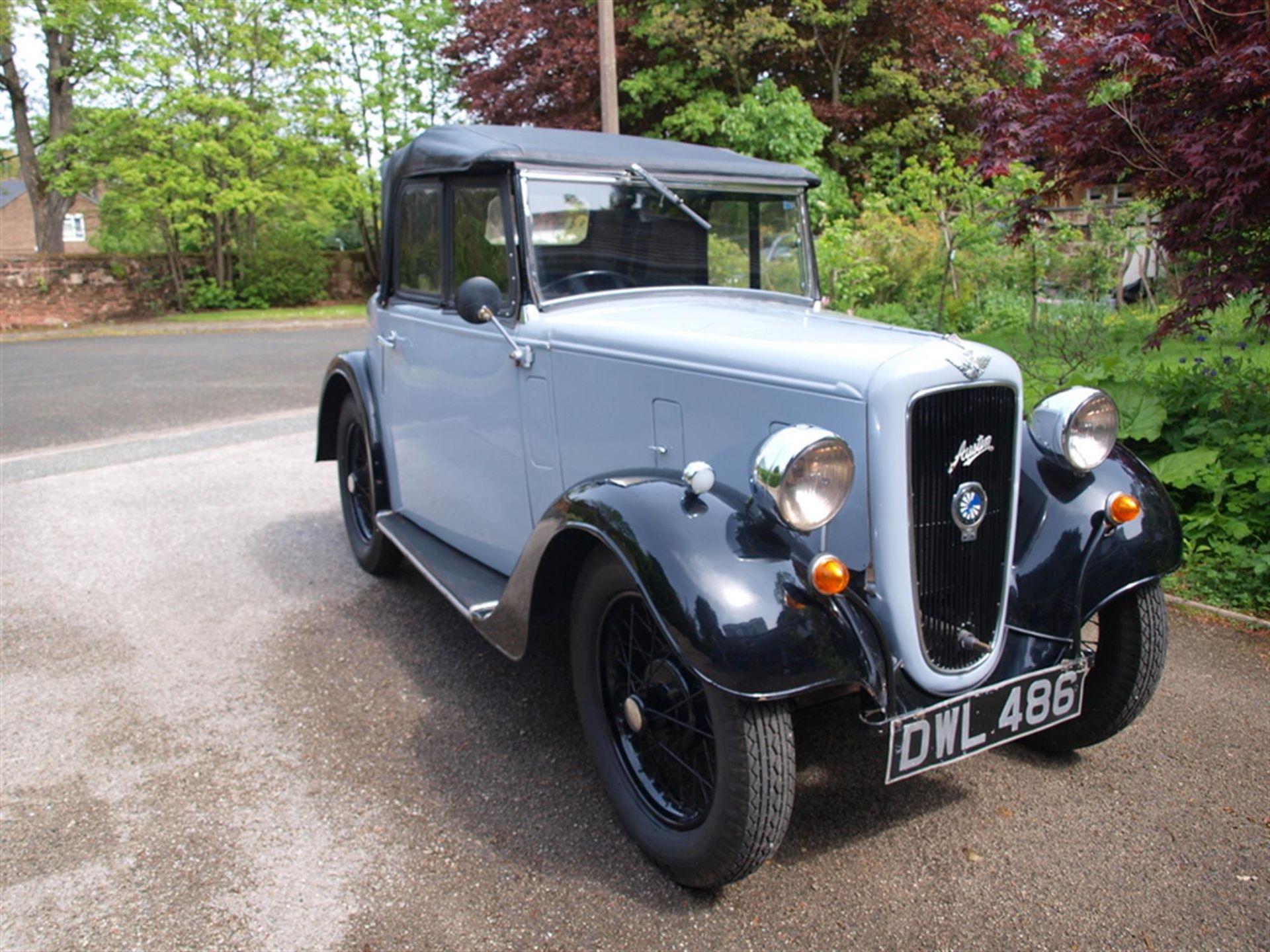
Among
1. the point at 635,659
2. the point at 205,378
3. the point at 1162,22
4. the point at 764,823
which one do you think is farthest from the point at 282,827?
the point at 205,378

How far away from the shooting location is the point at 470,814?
9.53 feet

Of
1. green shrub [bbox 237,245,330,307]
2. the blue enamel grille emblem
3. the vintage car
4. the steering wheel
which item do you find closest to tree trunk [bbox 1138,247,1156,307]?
the vintage car

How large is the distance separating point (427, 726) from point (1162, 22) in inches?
175

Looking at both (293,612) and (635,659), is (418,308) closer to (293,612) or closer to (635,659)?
(293,612)

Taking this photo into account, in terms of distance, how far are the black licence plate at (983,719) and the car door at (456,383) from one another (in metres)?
1.68

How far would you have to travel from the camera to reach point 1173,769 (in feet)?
9.98

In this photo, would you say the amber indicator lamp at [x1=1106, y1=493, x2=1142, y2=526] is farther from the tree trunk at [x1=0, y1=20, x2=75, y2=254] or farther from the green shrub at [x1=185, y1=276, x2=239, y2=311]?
the tree trunk at [x1=0, y1=20, x2=75, y2=254]

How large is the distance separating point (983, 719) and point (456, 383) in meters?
2.32

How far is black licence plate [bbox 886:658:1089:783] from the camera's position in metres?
2.36

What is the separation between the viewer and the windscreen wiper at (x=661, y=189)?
3545mm

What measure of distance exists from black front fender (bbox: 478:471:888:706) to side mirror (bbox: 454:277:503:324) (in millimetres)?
1057

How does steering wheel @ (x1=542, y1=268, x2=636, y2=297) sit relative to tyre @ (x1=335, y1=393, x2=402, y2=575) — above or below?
above

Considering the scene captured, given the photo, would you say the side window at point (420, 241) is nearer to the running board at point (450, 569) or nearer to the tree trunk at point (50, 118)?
the running board at point (450, 569)

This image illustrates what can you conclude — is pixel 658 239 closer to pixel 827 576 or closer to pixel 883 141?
pixel 827 576
